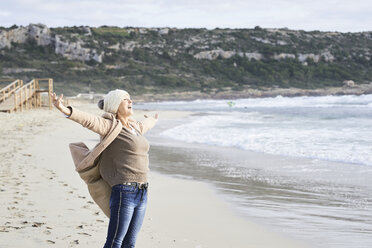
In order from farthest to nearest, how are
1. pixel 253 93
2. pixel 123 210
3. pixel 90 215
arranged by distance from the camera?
pixel 253 93 < pixel 90 215 < pixel 123 210

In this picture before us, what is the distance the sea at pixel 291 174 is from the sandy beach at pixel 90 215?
0.38 metres

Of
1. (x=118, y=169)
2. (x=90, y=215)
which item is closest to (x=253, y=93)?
(x=90, y=215)

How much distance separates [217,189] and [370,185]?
7.95 ft

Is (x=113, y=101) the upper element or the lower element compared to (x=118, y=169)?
upper

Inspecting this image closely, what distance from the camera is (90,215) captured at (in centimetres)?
507

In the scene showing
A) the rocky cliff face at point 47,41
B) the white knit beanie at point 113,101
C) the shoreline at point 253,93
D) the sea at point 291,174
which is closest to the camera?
the white knit beanie at point 113,101

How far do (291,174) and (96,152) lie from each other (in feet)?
19.4

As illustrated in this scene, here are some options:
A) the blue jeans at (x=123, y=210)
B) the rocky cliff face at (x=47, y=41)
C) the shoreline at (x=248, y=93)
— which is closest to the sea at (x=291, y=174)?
the blue jeans at (x=123, y=210)

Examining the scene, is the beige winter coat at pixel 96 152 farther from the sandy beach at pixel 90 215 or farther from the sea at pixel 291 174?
the sea at pixel 291 174

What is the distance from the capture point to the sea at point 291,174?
16.8 feet

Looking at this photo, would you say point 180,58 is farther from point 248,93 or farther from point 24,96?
point 24,96

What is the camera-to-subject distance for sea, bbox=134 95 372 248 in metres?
5.11

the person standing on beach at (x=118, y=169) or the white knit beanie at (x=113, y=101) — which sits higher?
the white knit beanie at (x=113, y=101)

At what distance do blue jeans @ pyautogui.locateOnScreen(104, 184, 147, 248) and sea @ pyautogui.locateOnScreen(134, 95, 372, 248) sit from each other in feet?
7.01
